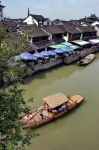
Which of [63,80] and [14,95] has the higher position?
[14,95]

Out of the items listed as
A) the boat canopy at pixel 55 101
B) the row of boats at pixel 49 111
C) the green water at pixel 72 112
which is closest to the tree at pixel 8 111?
the green water at pixel 72 112

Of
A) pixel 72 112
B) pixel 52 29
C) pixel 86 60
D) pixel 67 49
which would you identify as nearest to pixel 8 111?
pixel 72 112

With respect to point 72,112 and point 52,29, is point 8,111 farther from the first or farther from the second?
point 52,29

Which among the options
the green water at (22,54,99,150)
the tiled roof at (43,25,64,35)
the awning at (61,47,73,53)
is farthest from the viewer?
the tiled roof at (43,25,64,35)

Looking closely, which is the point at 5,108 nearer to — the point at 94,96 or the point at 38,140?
the point at 38,140

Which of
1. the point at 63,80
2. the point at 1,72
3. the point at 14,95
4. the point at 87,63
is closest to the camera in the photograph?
the point at 1,72

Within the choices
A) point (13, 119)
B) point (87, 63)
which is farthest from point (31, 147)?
point (87, 63)

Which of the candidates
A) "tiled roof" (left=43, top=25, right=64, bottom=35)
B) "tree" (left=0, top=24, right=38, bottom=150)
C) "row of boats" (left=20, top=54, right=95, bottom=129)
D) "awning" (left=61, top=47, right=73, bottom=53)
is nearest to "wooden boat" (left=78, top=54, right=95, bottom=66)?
"awning" (left=61, top=47, right=73, bottom=53)

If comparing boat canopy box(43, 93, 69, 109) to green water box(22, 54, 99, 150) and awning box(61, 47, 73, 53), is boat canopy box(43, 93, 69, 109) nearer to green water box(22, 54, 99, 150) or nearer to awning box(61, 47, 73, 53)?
green water box(22, 54, 99, 150)
